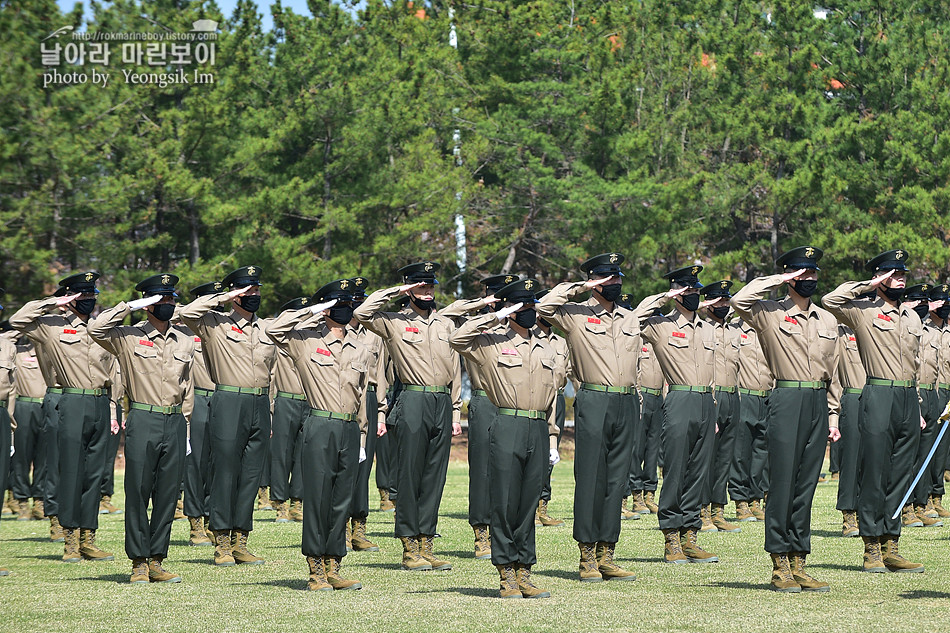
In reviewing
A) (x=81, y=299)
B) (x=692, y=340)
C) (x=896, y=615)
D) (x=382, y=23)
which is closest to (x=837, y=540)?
(x=692, y=340)

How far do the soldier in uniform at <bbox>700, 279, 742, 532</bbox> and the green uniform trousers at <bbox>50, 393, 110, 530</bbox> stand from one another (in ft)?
20.7

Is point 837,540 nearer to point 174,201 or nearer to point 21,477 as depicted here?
point 21,477

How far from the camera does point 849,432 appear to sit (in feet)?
37.1

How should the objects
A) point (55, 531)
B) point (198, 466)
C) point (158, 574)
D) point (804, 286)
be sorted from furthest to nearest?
point (55, 531)
point (198, 466)
point (158, 574)
point (804, 286)

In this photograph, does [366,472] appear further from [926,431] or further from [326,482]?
[926,431]

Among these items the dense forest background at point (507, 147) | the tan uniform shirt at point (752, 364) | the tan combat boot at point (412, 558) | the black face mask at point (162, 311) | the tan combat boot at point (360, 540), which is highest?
the dense forest background at point (507, 147)

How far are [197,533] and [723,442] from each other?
18.8ft

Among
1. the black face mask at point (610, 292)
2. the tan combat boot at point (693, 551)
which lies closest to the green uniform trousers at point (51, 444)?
the black face mask at point (610, 292)

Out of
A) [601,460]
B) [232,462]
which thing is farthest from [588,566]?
[232,462]

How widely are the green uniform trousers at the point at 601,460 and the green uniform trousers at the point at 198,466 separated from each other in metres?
4.38

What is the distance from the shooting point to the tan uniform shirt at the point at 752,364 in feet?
47.8

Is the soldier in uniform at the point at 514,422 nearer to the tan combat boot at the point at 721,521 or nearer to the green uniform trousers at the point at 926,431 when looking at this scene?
the tan combat boot at the point at 721,521

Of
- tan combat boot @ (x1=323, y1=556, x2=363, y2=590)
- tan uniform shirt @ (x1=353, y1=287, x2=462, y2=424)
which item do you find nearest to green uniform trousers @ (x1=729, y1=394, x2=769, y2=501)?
tan uniform shirt @ (x1=353, y1=287, x2=462, y2=424)

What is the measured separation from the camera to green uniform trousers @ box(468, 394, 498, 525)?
1141cm
